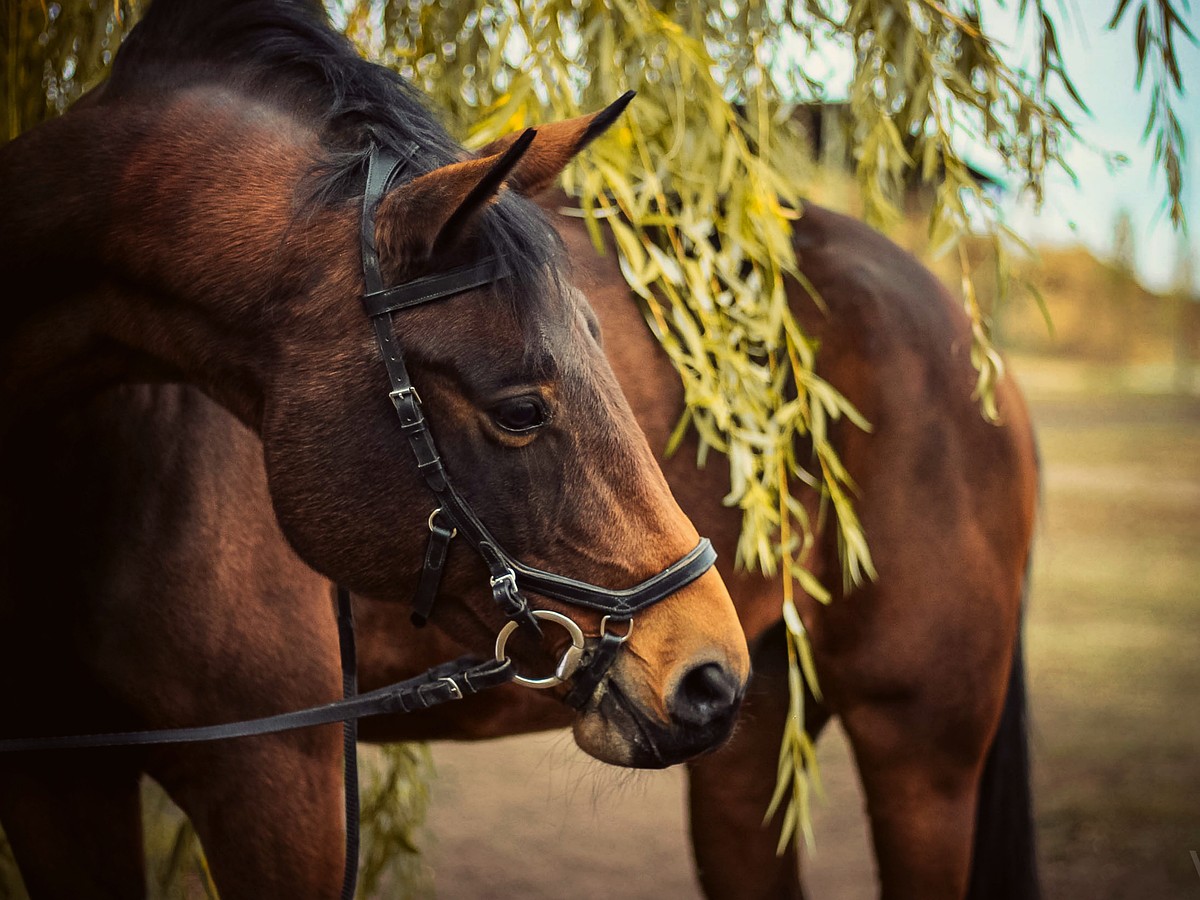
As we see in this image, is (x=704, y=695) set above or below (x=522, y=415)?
below

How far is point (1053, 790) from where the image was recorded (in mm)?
4680

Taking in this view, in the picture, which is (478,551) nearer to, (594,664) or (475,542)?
(475,542)

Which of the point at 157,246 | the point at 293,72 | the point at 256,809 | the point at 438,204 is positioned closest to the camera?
the point at 438,204

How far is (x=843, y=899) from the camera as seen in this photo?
3.81 meters

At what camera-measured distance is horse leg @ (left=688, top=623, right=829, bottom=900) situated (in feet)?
9.23

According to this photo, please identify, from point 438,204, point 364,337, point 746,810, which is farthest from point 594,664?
point 746,810

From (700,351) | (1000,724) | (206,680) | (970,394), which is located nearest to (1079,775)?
(1000,724)

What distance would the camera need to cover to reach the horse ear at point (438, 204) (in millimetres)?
1223

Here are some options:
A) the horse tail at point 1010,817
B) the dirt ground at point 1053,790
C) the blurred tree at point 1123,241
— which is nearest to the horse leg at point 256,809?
the dirt ground at point 1053,790

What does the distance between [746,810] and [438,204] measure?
7.07ft

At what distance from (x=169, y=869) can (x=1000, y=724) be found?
2.28 m

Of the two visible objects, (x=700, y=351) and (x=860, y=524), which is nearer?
(x=700, y=351)

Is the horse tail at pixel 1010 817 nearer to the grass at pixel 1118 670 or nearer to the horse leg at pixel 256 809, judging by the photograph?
the grass at pixel 1118 670

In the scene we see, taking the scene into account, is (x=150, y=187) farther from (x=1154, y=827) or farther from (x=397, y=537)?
(x=1154, y=827)
